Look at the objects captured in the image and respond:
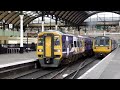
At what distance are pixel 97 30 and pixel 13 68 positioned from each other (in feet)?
178

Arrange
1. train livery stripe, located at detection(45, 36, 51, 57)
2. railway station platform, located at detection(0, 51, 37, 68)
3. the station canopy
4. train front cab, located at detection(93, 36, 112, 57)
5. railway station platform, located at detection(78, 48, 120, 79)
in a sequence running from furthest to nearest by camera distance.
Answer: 1. the station canopy
2. train front cab, located at detection(93, 36, 112, 57)
3. train livery stripe, located at detection(45, 36, 51, 57)
4. railway station platform, located at detection(0, 51, 37, 68)
5. railway station platform, located at detection(78, 48, 120, 79)

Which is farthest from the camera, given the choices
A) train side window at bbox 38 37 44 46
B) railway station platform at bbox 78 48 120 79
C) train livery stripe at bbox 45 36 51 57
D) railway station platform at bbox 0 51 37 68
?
train side window at bbox 38 37 44 46

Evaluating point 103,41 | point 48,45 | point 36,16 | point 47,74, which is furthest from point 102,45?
point 36,16

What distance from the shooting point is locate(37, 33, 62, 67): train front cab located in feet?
65.0

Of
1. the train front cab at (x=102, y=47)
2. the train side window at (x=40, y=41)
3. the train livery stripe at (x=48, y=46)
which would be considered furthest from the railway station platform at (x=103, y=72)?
the train front cab at (x=102, y=47)

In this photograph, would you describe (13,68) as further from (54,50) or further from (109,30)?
(109,30)

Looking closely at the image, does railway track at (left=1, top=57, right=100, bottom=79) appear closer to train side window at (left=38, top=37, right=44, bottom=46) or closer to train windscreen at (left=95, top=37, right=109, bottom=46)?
train side window at (left=38, top=37, right=44, bottom=46)

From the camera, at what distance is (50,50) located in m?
19.9

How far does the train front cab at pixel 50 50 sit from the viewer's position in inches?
779

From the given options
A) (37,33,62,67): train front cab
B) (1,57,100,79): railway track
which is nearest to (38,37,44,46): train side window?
(37,33,62,67): train front cab

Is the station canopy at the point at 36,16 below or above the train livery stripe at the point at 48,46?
above

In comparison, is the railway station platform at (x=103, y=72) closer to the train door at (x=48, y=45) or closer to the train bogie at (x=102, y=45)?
the train door at (x=48, y=45)

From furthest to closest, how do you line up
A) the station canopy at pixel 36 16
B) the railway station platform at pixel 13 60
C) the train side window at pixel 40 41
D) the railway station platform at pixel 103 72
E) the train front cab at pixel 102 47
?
the station canopy at pixel 36 16
the train front cab at pixel 102 47
the train side window at pixel 40 41
the railway station platform at pixel 13 60
the railway station platform at pixel 103 72
